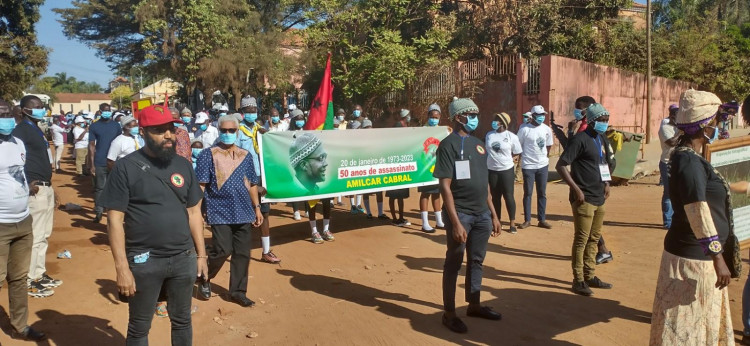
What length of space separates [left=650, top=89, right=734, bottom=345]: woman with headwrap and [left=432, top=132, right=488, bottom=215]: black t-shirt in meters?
1.72

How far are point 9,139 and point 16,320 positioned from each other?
5.18 feet

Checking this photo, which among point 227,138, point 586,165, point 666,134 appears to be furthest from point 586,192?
point 227,138

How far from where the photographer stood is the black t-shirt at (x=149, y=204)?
11.7 feet

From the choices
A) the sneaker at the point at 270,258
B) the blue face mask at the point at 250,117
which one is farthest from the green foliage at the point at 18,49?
the sneaker at the point at 270,258

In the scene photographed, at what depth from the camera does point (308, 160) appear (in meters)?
8.01

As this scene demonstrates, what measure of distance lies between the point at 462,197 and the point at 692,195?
6.43ft

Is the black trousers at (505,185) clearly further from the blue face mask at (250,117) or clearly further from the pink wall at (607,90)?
the pink wall at (607,90)

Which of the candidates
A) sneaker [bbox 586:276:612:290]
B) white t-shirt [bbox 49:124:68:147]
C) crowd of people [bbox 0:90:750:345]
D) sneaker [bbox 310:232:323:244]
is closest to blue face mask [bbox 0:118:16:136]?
crowd of people [bbox 0:90:750:345]

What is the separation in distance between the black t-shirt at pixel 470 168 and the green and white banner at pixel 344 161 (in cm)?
328

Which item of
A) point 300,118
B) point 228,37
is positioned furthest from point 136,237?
point 228,37

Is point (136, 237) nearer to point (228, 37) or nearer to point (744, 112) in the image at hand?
point (744, 112)

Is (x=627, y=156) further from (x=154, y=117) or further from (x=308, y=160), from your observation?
(x=154, y=117)

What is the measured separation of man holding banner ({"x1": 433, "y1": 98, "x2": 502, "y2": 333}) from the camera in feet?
16.0

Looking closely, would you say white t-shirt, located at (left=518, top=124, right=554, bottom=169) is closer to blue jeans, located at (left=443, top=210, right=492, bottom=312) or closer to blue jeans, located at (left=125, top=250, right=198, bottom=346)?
blue jeans, located at (left=443, top=210, right=492, bottom=312)
